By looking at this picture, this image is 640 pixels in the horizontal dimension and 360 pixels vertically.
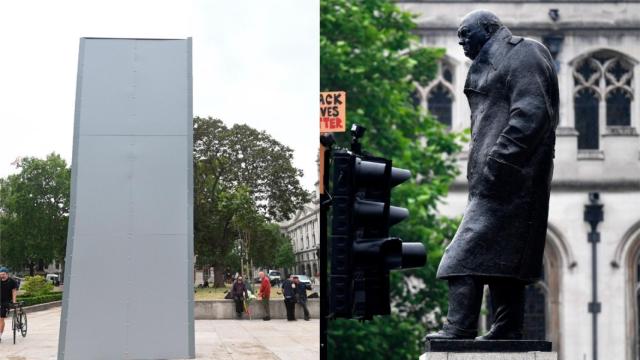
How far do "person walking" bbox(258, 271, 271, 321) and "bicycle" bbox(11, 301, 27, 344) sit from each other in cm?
425

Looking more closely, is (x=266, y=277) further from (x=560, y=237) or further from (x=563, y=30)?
(x=563, y=30)

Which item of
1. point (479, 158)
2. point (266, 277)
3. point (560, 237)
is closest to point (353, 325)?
point (266, 277)

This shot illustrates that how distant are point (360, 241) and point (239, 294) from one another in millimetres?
13751

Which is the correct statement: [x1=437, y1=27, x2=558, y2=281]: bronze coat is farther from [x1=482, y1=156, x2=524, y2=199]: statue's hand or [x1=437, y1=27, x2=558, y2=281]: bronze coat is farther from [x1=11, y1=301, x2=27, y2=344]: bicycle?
[x1=11, y1=301, x2=27, y2=344]: bicycle

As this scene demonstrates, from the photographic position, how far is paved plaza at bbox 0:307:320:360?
19719mm

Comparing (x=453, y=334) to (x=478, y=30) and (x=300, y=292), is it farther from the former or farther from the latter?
(x=300, y=292)

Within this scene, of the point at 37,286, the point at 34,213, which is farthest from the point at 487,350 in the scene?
the point at 37,286

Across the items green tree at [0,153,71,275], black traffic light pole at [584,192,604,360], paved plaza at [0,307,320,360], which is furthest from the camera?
black traffic light pole at [584,192,604,360]

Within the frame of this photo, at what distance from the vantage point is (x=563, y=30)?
1188 inches

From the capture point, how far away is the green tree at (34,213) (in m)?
19.6

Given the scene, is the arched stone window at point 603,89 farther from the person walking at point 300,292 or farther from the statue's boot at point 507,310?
the statue's boot at point 507,310

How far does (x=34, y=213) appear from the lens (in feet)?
64.7

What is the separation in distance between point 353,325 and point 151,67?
6010 mm

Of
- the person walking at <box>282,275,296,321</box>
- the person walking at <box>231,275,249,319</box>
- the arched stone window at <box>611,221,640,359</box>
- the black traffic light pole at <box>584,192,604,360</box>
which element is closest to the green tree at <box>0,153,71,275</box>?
the person walking at <box>231,275,249,319</box>
